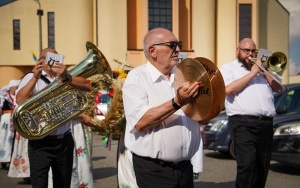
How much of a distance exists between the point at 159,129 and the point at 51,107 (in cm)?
180

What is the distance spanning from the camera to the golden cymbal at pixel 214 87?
307 centimetres

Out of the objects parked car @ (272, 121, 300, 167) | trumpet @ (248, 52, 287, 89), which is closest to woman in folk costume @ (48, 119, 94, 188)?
trumpet @ (248, 52, 287, 89)

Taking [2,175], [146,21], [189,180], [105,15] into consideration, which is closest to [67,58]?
[105,15]

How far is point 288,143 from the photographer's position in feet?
26.2

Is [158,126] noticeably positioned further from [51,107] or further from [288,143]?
[288,143]

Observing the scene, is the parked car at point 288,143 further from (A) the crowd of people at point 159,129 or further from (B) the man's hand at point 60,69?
(B) the man's hand at point 60,69

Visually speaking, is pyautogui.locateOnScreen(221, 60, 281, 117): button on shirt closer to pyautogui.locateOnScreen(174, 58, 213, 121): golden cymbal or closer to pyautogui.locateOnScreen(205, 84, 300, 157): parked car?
pyautogui.locateOnScreen(174, 58, 213, 121): golden cymbal

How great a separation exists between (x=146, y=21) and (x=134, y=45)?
7.17 feet

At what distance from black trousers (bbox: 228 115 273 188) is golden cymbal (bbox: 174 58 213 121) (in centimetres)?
221

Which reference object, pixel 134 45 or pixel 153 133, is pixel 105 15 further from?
pixel 153 133

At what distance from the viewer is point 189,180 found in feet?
11.5

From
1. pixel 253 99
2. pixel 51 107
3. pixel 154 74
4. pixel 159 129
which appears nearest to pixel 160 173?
pixel 159 129

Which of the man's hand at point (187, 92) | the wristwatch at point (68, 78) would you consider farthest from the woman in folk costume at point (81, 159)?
the man's hand at point (187, 92)

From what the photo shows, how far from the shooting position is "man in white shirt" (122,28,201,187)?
10.9 feet
